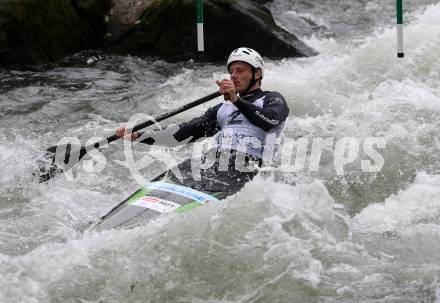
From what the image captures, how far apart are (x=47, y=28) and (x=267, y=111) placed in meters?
6.32

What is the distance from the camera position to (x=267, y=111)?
666 centimetres

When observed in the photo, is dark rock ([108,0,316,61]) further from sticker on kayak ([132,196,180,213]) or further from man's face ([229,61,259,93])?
sticker on kayak ([132,196,180,213])

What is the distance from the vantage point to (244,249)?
5520 millimetres

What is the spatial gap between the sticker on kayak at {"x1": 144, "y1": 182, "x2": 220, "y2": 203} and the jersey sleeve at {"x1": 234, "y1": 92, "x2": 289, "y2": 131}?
33.5 inches

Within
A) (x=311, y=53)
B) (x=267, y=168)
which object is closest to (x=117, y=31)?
(x=311, y=53)

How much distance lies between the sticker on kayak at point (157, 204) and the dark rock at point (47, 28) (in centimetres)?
642

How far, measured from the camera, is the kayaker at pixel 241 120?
6.52 meters

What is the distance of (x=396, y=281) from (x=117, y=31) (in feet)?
27.6

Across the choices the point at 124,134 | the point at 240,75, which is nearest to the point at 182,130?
the point at 124,134

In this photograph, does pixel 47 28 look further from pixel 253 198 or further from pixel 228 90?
pixel 253 198

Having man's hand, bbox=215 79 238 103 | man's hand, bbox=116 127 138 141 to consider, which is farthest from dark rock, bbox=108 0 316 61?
man's hand, bbox=215 79 238 103

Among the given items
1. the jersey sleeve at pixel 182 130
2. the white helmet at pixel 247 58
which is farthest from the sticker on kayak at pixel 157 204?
the white helmet at pixel 247 58

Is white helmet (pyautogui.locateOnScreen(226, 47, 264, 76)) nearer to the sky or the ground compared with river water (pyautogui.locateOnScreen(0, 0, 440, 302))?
nearer to the sky

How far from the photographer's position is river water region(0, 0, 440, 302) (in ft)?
17.2
